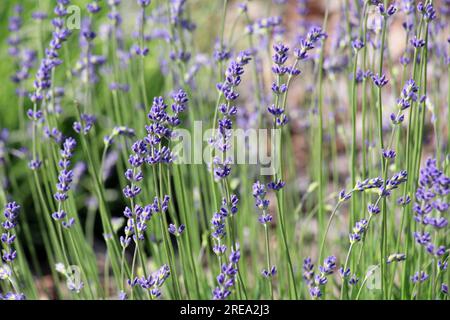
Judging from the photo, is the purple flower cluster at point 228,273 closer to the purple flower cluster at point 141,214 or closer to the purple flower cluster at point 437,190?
the purple flower cluster at point 141,214

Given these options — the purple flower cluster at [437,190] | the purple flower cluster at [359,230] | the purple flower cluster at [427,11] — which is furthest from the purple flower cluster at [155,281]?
the purple flower cluster at [427,11]

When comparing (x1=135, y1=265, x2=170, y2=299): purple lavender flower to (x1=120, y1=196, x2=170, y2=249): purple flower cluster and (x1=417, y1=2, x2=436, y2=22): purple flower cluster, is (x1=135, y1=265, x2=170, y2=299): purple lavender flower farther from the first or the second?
(x1=417, y1=2, x2=436, y2=22): purple flower cluster

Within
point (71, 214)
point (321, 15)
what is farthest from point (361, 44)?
point (321, 15)

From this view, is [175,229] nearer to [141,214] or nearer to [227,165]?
[141,214]

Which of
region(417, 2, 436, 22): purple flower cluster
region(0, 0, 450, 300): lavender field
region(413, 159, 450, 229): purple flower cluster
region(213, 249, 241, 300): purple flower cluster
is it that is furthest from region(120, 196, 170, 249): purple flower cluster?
region(417, 2, 436, 22): purple flower cluster

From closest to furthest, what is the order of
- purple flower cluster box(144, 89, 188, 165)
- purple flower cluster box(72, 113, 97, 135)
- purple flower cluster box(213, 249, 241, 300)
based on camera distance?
1. purple flower cluster box(144, 89, 188, 165)
2. purple flower cluster box(213, 249, 241, 300)
3. purple flower cluster box(72, 113, 97, 135)

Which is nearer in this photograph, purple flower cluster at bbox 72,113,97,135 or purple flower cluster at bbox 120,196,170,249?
purple flower cluster at bbox 120,196,170,249

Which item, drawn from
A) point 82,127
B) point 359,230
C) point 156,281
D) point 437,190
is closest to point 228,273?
point 156,281

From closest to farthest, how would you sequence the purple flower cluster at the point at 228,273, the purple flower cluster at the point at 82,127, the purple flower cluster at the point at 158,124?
the purple flower cluster at the point at 158,124 → the purple flower cluster at the point at 228,273 → the purple flower cluster at the point at 82,127
